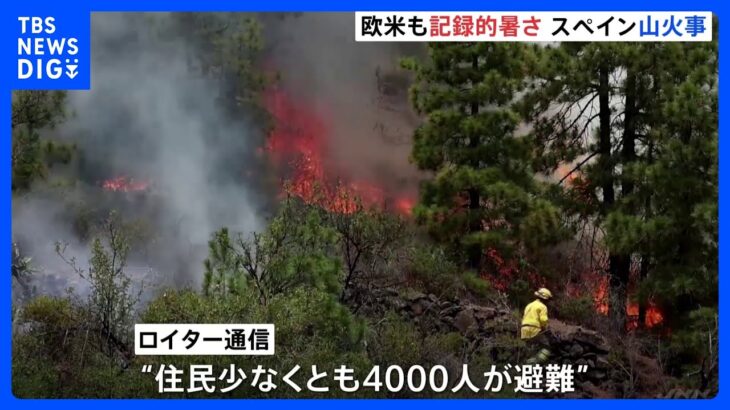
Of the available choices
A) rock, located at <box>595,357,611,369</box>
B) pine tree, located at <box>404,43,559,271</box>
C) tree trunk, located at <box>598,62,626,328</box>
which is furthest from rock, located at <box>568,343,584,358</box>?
pine tree, located at <box>404,43,559,271</box>

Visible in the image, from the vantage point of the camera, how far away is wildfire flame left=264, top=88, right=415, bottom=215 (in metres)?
10.2

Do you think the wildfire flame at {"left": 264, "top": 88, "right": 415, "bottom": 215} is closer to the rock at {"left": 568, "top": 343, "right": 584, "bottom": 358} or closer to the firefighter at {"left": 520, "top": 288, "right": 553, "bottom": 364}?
the firefighter at {"left": 520, "top": 288, "right": 553, "bottom": 364}

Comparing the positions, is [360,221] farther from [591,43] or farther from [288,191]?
[591,43]

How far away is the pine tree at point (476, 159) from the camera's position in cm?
1062

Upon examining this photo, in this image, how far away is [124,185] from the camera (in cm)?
974

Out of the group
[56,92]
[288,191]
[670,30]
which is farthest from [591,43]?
[56,92]

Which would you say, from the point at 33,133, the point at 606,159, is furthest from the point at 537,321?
the point at 33,133

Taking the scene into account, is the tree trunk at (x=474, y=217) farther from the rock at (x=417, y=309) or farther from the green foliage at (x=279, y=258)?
the green foliage at (x=279, y=258)

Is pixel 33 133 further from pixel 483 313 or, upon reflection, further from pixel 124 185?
pixel 483 313

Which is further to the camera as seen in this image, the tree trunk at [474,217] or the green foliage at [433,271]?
the tree trunk at [474,217]

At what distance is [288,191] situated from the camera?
10312 millimetres

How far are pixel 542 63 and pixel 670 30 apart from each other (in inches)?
66.2

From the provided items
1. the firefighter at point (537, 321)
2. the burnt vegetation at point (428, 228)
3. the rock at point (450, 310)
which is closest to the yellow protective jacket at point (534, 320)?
the firefighter at point (537, 321)

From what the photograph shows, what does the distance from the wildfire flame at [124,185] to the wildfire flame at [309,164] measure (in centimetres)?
133
